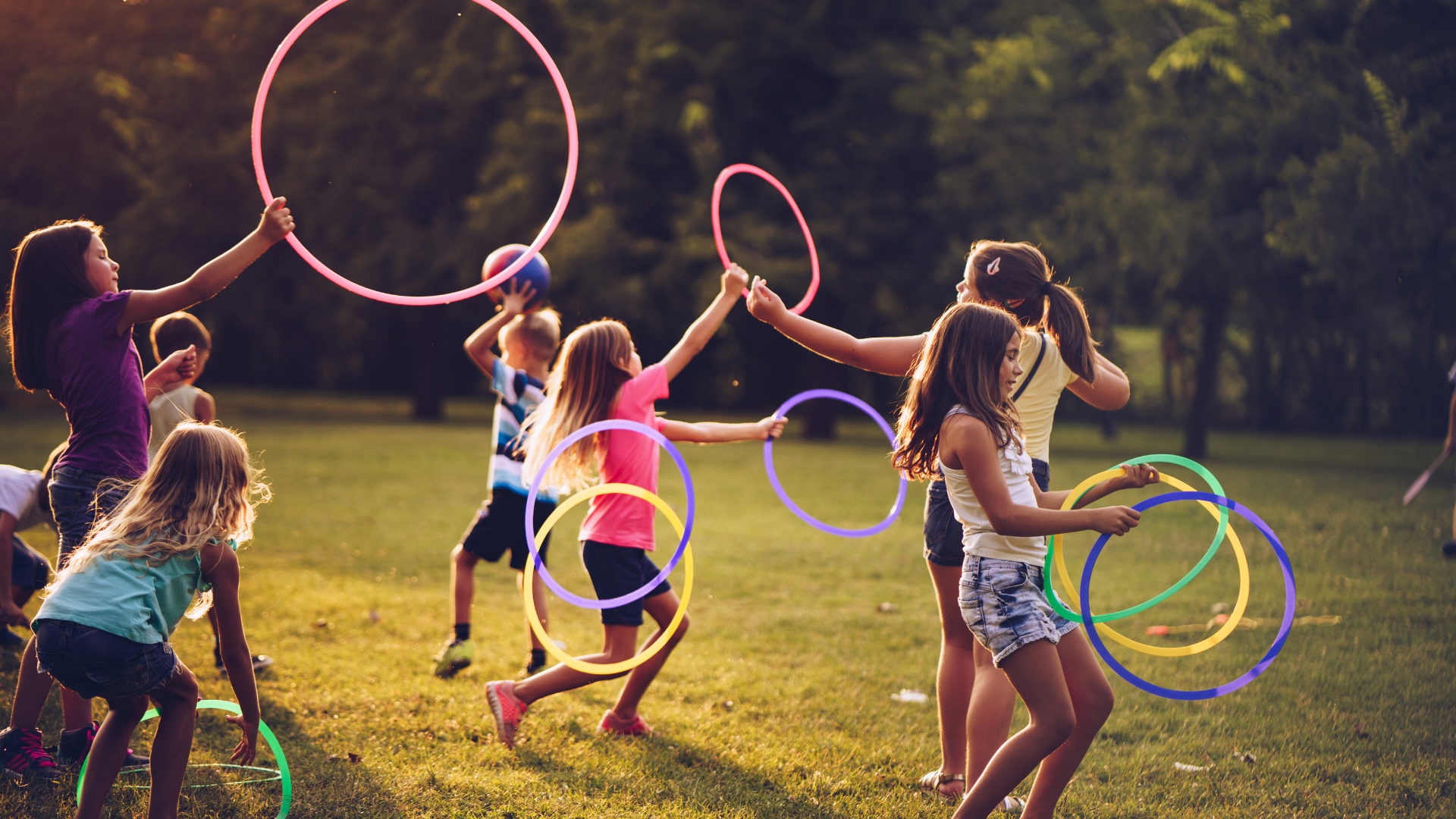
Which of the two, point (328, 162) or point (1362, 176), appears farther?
point (328, 162)

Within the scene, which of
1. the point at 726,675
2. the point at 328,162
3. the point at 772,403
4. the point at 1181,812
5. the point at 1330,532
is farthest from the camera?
the point at 772,403

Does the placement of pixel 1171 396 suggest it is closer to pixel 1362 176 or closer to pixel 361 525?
pixel 1362 176

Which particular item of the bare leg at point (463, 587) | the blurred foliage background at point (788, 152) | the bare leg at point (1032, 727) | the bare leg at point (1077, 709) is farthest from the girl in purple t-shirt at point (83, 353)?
the blurred foliage background at point (788, 152)

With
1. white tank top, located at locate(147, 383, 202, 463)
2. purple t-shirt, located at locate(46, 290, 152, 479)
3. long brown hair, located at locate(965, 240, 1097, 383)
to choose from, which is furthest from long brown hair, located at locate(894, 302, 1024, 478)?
white tank top, located at locate(147, 383, 202, 463)

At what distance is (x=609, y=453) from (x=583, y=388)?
1.00 feet

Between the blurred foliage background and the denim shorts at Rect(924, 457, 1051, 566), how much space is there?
1154 cm

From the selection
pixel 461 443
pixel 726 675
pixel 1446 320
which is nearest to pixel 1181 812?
pixel 726 675

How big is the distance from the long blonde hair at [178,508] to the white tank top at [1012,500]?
232 centimetres

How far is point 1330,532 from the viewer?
10.6m

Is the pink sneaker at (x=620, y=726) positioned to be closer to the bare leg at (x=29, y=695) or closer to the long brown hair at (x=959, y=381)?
the long brown hair at (x=959, y=381)

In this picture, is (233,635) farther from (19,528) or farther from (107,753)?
(19,528)

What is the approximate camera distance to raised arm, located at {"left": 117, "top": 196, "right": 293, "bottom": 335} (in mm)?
3742

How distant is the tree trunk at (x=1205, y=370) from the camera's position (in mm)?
18719

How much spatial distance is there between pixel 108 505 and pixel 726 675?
10.6 ft
